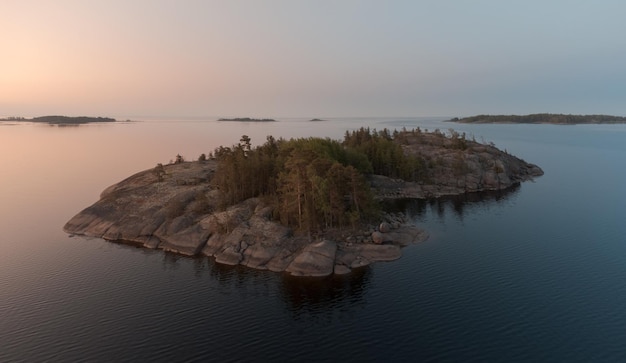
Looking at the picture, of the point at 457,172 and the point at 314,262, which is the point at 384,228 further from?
the point at 457,172

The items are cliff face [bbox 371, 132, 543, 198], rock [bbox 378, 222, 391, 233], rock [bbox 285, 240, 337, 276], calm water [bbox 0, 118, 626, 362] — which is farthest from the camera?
cliff face [bbox 371, 132, 543, 198]

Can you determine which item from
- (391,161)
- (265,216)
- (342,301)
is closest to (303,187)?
(265,216)

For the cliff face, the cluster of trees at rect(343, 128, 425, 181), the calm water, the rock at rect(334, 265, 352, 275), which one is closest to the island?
the rock at rect(334, 265, 352, 275)

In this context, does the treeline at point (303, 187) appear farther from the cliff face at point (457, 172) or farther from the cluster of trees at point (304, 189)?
the cliff face at point (457, 172)

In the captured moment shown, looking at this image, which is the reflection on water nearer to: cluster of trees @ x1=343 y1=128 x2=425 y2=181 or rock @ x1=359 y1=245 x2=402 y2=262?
cluster of trees @ x1=343 y1=128 x2=425 y2=181

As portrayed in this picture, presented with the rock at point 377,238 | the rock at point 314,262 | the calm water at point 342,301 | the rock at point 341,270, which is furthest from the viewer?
the rock at point 377,238

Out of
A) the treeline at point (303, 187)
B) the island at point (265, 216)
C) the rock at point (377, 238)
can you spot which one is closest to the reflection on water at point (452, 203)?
the island at point (265, 216)
